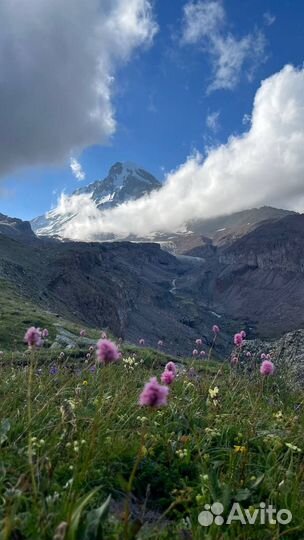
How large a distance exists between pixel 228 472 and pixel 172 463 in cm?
58

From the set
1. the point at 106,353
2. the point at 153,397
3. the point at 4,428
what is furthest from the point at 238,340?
the point at 153,397

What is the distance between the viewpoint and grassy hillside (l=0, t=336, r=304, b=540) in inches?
106

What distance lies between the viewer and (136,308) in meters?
181

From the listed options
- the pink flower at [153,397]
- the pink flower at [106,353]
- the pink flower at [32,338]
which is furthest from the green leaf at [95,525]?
the pink flower at [32,338]

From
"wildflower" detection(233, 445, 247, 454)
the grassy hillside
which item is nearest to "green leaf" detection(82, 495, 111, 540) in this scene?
the grassy hillside

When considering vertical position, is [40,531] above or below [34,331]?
below

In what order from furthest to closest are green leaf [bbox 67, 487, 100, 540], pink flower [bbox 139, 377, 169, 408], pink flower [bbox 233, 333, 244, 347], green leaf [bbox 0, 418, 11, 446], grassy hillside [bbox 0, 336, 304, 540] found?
pink flower [bbox 233, 333, 244, 347] < green leaf [bbox 0, 418, 11, 446] < grassy hillside [bbox 0, 336, 304, 540] < pink flower [bbox 139, 377, 169, 408] < green leaf [bbox 67, 487, 100, 540]

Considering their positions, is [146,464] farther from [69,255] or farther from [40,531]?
[69,255]

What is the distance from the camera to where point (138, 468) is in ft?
13.1

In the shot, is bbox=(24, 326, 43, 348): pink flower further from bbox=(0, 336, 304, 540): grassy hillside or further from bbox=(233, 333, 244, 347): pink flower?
bbox=(233, 333, 244, 347): pink flower

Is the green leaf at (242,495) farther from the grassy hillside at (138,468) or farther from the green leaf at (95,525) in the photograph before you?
the green leaf at (95,525)

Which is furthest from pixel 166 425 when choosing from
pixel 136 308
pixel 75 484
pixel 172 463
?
pixel 136 308

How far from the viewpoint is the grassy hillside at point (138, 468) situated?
2.70 m

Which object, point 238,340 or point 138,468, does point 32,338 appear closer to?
point 138,468
